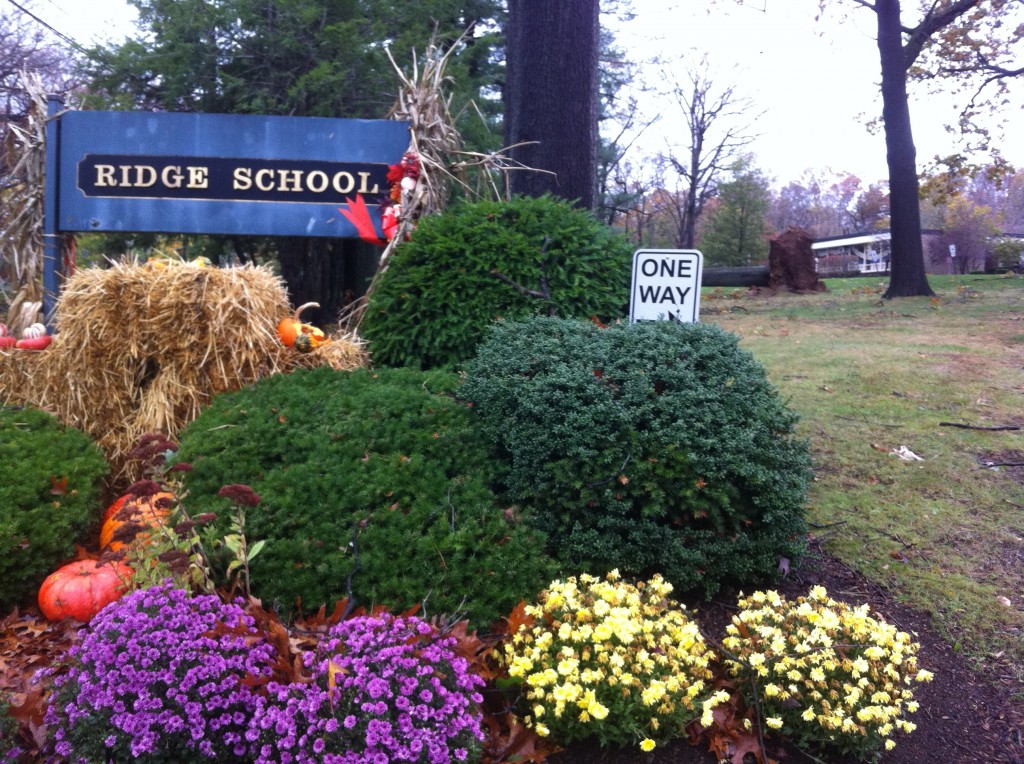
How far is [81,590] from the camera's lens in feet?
10.8

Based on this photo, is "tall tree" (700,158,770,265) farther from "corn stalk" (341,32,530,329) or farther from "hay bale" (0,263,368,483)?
"hay bale" (0,263,368,483)

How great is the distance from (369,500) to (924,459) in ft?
12.2

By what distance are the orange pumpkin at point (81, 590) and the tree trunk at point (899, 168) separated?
14.1 meters

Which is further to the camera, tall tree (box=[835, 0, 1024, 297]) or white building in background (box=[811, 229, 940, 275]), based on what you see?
white building in background (box=[811, 229, 940, 275])

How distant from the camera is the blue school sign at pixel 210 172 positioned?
5.89 m

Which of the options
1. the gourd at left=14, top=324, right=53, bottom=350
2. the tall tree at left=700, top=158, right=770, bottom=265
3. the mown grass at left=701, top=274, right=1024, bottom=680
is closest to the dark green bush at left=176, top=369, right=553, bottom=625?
the gourd at left=14, top=324, right=53, bottom=350

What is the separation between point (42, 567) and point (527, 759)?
238cm

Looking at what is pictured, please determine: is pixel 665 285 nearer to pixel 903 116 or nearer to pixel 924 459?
pixel 924 459

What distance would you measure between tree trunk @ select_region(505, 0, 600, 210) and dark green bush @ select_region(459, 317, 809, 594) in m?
2.92

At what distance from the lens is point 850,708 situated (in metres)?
2.58

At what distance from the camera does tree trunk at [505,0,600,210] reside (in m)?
6.18

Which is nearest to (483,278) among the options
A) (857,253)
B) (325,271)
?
(325,271)

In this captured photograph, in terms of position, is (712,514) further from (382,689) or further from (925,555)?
(382,689)

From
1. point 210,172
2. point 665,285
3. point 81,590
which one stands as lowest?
point 81,590
